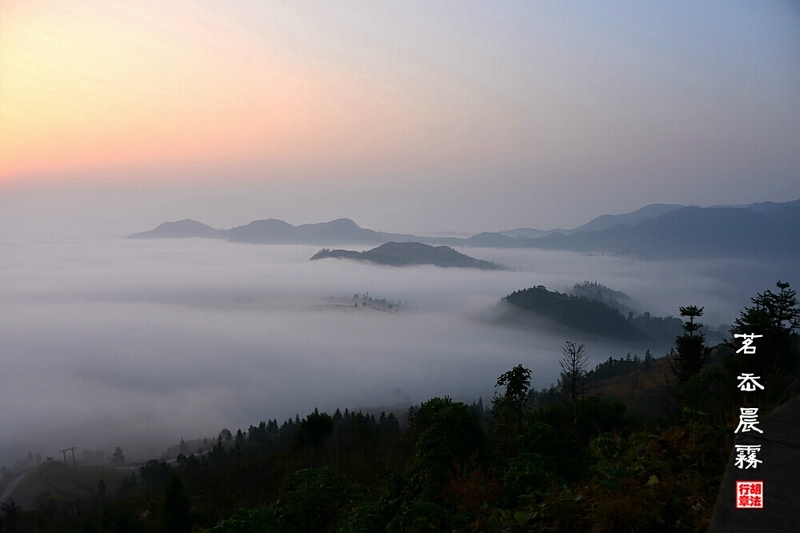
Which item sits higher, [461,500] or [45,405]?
[461,500]

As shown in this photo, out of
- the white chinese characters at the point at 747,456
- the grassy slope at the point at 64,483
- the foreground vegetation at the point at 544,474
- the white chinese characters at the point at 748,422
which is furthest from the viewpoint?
the grassy slope at the point at 64,483

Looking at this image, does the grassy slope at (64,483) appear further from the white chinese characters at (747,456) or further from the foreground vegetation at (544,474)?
the white chinese characters at (747,456)

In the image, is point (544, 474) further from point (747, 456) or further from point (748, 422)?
point (747, 456)

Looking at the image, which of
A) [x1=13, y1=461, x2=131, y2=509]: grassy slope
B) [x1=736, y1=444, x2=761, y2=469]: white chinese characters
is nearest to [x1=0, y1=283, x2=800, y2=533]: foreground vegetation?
[x1=736, y1=444, x2=761, y2=469]: white chinese characters

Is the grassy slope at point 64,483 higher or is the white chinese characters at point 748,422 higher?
the white chinese characters at point 748,422

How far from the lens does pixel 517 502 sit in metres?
6.67

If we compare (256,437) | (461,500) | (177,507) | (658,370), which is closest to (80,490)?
(256,437)

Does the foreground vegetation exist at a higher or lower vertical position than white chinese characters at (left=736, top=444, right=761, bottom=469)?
lower

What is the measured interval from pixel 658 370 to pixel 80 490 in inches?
4680

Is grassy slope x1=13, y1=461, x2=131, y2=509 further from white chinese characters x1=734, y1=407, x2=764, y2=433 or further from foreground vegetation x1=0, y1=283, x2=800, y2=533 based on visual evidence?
white chinese characters x1=734, y1=407, x2=764, y2=433

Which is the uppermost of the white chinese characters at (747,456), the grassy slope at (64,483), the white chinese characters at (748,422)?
the white chinese characters at (748,422)

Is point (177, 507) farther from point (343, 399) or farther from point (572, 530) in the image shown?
point (343, 399)

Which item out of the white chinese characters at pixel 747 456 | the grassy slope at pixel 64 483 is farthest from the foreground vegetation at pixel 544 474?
the grassy slope at pixel 64 483

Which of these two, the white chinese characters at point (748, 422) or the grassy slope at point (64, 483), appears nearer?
the white chinese characters at point (748, 422)
